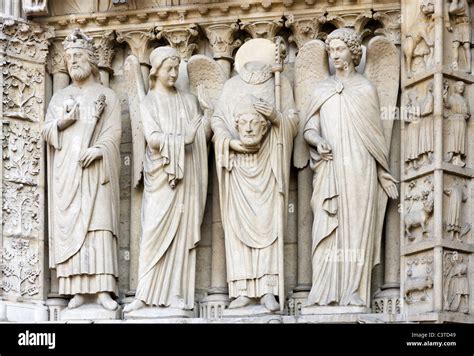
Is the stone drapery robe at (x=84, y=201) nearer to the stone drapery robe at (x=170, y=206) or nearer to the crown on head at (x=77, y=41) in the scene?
the stone drapery robe at (x=170, y=206)

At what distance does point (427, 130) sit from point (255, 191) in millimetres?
1708

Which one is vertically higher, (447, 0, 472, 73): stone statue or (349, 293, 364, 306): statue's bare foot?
(447, 0, 472, 73): stone statue

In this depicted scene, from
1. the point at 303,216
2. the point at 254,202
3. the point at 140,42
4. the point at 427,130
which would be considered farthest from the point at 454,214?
the point at 140,42

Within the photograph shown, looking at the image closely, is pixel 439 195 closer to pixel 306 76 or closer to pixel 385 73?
pixel 385 73

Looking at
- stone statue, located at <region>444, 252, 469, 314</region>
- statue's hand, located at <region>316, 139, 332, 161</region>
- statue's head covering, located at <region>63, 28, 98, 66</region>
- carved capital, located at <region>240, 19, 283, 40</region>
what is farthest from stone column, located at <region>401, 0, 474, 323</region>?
statue's head covering, located at <region>63, 28, 98, 66</region>

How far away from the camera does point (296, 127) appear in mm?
17734

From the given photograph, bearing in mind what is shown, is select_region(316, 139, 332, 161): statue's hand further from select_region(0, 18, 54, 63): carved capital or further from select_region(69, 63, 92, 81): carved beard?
select_region(0, 18, 54, 63): carved capital

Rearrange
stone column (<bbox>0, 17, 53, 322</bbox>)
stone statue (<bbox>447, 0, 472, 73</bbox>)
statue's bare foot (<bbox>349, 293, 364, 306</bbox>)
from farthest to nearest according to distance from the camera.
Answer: stone column (<bbox>0, 17, 53, 322</bbox>)
stone statue (<bbox>447, 0, 472, 73</bbox>)
statue's bare foot (<bbox>349, 293, 364, 306</bbox>)

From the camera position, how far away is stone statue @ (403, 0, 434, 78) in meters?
17.4

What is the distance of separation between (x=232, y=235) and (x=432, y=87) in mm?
2331

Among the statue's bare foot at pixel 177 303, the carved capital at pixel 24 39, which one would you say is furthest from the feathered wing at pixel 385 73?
the carved capital at pixel 24 39

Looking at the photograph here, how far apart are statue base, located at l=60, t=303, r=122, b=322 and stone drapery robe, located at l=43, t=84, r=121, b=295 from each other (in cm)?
17

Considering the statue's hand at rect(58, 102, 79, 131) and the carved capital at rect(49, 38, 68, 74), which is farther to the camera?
the carved capital at rect(49, 38, 68, 74)

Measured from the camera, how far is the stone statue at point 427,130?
17250mm
